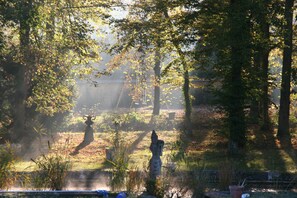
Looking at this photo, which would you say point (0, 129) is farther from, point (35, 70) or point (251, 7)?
point (251, 7)

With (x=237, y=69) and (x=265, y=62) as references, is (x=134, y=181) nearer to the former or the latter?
(x=237, y=69)

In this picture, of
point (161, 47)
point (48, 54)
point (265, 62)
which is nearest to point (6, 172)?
point (48, 54)

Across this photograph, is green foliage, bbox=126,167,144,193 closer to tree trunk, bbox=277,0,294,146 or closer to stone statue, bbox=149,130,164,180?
stone statue, bbox=149,130,164,180

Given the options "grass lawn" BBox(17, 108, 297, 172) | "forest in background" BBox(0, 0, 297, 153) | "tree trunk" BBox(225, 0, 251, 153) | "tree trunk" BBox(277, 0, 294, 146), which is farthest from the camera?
"tree trunk" BBox(277, 0, 294, 146)

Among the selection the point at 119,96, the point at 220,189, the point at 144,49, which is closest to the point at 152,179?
the point at 220,189

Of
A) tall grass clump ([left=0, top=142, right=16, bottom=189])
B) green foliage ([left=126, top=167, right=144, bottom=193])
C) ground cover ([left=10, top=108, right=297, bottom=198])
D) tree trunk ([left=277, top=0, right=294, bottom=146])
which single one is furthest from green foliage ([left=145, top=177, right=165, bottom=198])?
tree trunk ([left=277, top=0, right=294, bottom=146])

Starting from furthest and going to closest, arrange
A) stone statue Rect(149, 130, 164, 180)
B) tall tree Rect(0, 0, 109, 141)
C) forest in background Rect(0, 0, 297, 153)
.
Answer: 1. tall tree Rect(0, 0, 109, 141)
2. forest in background Rect(0, 0, 297, 153)
3. stone statue Rect(149, 130, 164, 180)

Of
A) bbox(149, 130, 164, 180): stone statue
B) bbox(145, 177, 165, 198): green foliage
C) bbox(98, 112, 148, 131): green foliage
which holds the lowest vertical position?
bbox(145, 177, 165, 198): green foliage

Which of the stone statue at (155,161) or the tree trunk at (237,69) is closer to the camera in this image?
the stone statue at (155,161)

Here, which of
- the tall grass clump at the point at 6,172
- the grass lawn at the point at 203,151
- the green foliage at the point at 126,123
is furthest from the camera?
the green foliage at the point at 126,123

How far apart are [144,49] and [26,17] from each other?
7.18 m

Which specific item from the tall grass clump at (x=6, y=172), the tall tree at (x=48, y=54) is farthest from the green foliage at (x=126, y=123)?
the tall grass clump at (x=6, y=172)

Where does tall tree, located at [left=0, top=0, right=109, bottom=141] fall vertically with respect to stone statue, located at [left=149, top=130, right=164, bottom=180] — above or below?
above

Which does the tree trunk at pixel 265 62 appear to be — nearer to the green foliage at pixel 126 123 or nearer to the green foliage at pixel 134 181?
the green foliage at pixel 134 181
